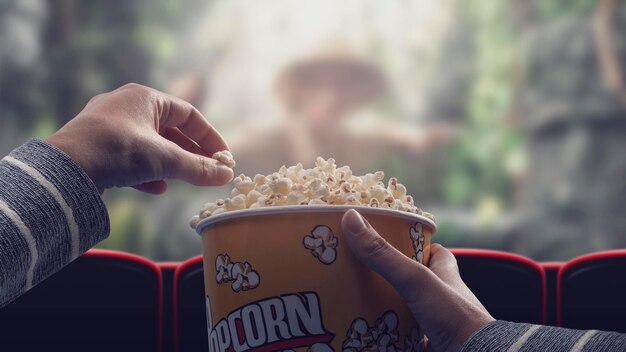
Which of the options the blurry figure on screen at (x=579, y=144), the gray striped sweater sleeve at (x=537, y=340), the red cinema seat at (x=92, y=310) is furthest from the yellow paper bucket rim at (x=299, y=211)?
the blurry figure on screen at (x=579, y=144)

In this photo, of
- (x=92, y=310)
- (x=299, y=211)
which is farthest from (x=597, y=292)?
(x=92, y=310)

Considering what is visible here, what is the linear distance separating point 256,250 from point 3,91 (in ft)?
29.8

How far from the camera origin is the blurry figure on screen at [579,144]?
29.3 ft

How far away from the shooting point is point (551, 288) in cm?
95

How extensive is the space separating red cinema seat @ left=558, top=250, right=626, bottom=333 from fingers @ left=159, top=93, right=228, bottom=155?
1.55ft

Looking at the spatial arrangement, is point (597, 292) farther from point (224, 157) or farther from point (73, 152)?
point (73, 152)

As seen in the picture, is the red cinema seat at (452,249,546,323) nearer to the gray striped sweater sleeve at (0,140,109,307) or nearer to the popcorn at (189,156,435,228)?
the popcorn at (189,156,435,228)

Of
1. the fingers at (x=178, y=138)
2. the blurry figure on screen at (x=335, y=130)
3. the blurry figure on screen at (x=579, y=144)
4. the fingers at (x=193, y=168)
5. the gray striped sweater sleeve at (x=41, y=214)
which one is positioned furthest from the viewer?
the blurry figure on screen at (x=335, y=130)

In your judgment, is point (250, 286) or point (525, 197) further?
point (525, 197)

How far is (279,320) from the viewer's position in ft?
1.77

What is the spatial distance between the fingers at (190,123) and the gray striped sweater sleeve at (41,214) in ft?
0.55

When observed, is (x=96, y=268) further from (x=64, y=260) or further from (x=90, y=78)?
(x=90, y=78)

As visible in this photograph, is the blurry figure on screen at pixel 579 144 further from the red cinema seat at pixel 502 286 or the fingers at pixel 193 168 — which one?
the fingers at pixel 193 168

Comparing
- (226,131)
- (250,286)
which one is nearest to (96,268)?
(250,286)
